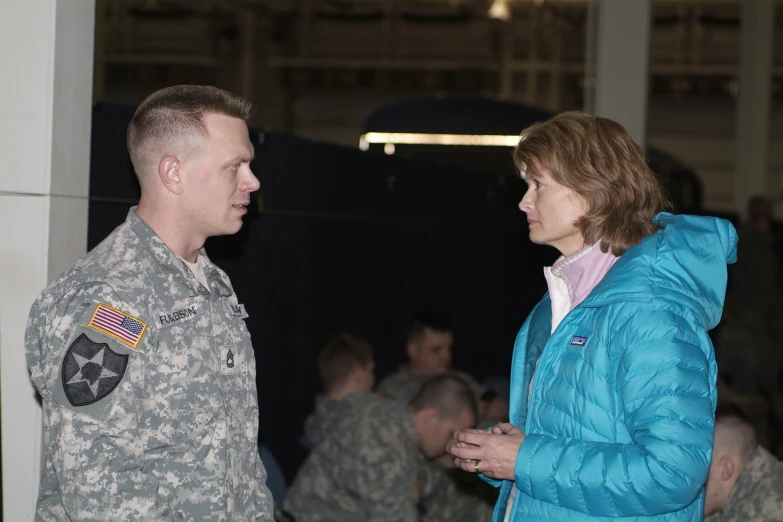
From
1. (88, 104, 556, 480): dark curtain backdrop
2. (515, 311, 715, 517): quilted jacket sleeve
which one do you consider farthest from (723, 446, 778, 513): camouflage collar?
(88, 104, 556, 480): dark curtain backdrop

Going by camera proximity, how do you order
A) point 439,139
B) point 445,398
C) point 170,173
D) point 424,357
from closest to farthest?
point 170,173 → point 445,398 → point 424,357 → point 439,139

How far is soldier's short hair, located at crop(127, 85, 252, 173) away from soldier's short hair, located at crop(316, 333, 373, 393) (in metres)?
2.04

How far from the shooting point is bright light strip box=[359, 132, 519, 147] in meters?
7.38

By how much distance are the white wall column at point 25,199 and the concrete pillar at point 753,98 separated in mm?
9623

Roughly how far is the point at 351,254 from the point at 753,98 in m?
7.83

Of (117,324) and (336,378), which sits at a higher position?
(117,324)

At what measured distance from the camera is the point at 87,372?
1.50 meters

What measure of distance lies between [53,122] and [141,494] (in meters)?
0.99

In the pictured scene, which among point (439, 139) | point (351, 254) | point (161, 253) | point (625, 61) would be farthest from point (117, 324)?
point (439, 139)

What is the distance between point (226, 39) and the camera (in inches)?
568

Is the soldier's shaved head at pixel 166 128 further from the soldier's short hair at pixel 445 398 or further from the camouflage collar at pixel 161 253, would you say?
the soldier's short hair at pixel 445 398

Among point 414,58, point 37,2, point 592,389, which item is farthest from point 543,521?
point 414,58

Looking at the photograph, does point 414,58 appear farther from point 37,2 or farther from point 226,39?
point 37,2

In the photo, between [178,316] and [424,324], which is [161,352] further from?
[424,324]
